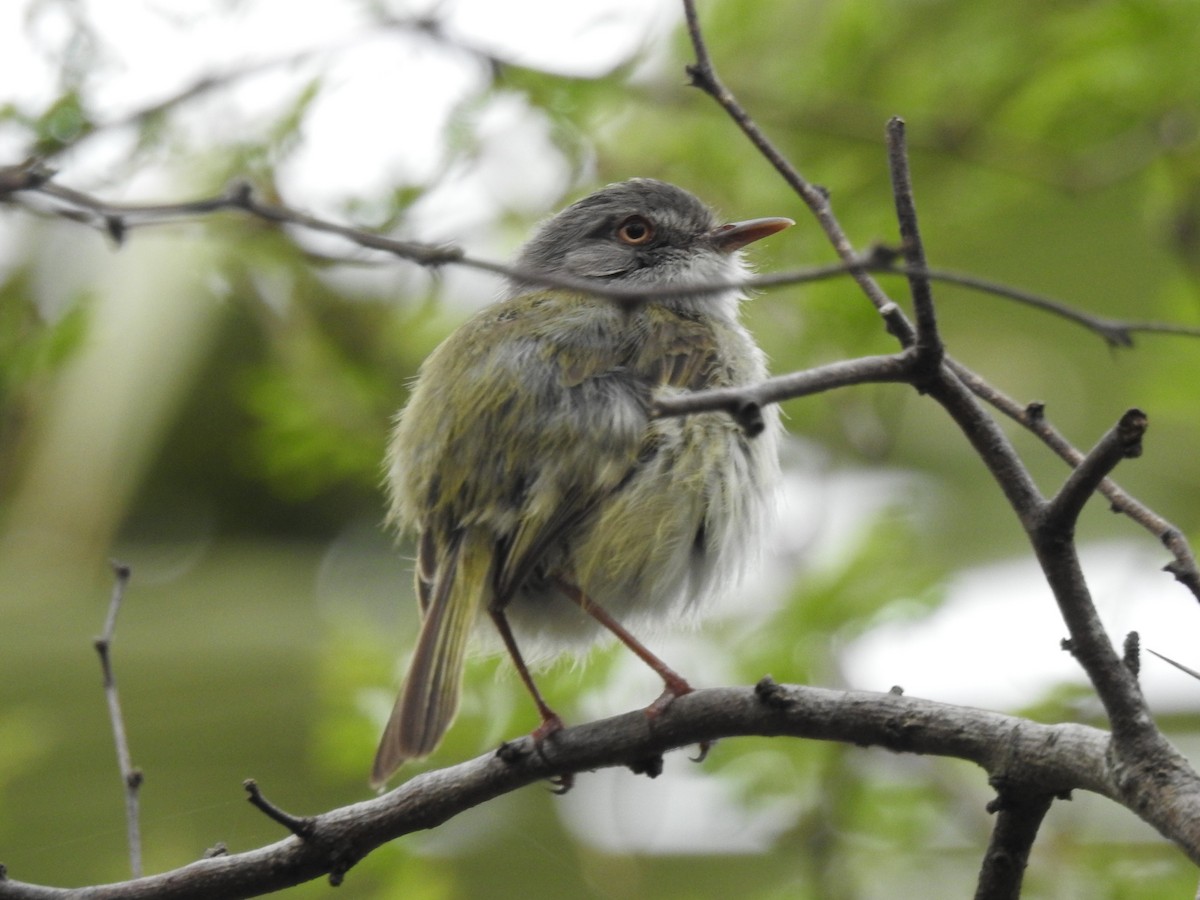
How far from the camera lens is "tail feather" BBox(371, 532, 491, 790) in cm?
304

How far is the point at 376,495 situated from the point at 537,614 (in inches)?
205

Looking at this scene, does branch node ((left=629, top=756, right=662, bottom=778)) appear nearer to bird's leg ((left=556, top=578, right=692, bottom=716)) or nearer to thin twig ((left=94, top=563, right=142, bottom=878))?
bird's leg ((left=556, top=578, right=692, bottom=716))

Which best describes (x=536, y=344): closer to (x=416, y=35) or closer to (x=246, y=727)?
(x=416, y=35)

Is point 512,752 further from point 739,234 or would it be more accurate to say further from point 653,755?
point 739,234

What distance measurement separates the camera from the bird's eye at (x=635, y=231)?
14.6ft

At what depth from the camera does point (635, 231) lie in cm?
448

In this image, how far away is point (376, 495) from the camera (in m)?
8.73

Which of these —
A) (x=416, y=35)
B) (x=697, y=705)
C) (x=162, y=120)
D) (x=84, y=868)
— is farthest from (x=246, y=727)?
(x=697, y=705)

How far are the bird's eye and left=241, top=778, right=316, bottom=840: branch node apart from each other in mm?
2495

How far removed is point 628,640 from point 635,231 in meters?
1.65

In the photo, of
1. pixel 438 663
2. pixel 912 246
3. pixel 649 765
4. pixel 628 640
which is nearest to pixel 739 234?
pixel 628 640

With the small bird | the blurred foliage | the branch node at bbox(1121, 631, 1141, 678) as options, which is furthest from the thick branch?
the blurred foliage

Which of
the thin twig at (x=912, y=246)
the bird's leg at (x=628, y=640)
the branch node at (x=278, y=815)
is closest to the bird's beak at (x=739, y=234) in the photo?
the bird's leg at (x=628, y=640)

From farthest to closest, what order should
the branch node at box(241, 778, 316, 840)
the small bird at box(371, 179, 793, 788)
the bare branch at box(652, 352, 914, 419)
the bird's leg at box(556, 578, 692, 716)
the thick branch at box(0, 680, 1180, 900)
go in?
the small bird at box(371, 179, 793, 788), the bird's leg at box(556, 578, 692, 716), the branch node at box(241, 778, 316, 840), the thick branch at box(0, 680, 1180, 900), the bare branch at box(652, 352, 914, 419)
